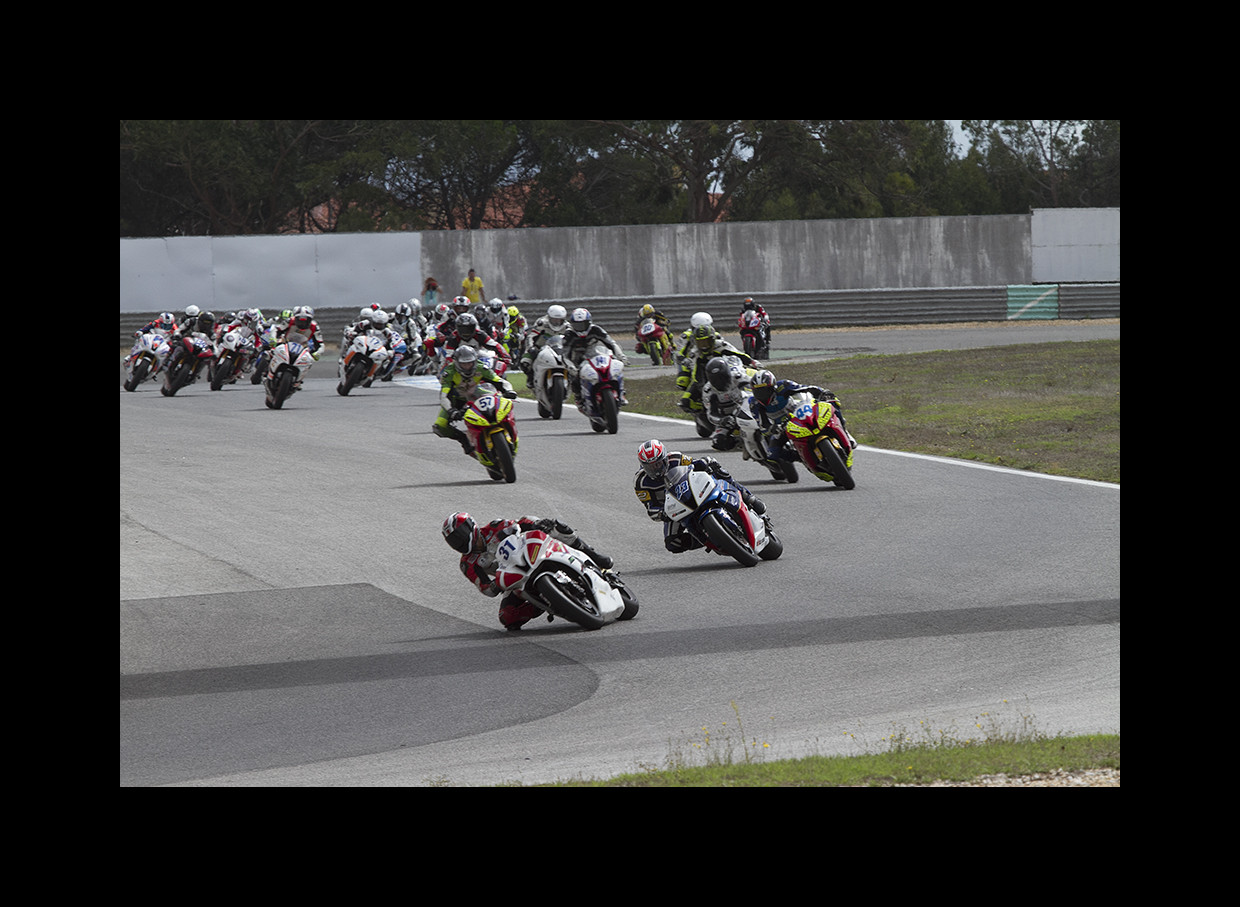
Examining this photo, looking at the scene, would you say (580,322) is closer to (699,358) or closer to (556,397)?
(556,397)

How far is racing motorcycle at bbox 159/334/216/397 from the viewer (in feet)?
104

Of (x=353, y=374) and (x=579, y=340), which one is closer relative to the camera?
(x=579, y=340)

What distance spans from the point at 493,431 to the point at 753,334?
18020 millimetres

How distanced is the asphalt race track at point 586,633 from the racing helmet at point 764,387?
988 mm

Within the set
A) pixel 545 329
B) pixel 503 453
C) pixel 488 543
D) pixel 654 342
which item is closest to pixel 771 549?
pixel 488 543

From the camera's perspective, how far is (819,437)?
16.3m

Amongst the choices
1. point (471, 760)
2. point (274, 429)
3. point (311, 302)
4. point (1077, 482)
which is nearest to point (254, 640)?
point (471, 760)

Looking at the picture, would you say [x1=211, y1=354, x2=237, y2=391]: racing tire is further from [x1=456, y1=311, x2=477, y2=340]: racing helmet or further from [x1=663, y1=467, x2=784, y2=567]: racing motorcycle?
[x1=663, y1=467, x2=784, y2=567]: racing motorcycle

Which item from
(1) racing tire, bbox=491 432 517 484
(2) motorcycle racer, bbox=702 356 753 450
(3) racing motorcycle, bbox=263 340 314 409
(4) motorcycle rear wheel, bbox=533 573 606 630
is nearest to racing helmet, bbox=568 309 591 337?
(2) motorcycle racer, bbox=702 356 753 450

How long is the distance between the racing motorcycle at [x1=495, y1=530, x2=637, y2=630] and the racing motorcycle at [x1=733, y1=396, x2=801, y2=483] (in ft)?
21.4
